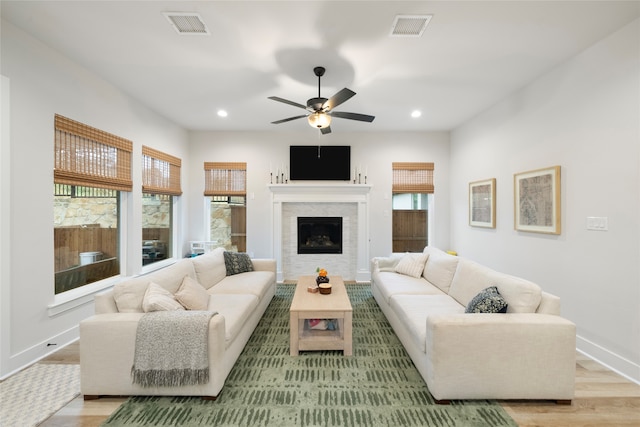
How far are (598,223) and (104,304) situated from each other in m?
4.26

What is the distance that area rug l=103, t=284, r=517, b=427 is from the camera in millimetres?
1865

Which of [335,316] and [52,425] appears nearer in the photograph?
[52,425]

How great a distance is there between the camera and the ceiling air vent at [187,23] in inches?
88.4

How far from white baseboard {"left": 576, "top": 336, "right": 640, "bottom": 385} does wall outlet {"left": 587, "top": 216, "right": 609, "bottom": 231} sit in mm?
1075

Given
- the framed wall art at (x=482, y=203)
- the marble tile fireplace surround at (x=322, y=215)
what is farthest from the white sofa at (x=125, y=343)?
the framed wall art at (x=482, y=203)

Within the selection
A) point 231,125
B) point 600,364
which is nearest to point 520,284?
point 600,364

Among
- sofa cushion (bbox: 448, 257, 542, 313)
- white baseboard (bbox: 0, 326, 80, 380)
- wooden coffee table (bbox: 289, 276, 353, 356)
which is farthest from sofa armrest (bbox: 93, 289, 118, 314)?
sofa cushion (bbox: 448, 257, 542, 313)

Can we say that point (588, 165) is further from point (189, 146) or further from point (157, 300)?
point (189, 146)

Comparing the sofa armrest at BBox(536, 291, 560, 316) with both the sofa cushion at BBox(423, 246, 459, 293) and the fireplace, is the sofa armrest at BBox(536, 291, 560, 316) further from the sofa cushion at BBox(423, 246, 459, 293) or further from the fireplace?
the fireplace

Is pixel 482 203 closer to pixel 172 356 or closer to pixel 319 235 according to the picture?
pixel 319 235

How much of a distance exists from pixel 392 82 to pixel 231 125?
3.02m

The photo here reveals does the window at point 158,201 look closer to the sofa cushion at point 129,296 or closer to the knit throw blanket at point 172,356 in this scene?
the sofa cushion at point 129,296

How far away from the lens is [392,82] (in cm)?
341

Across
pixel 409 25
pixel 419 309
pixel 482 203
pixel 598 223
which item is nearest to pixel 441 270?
pixel 419 309
